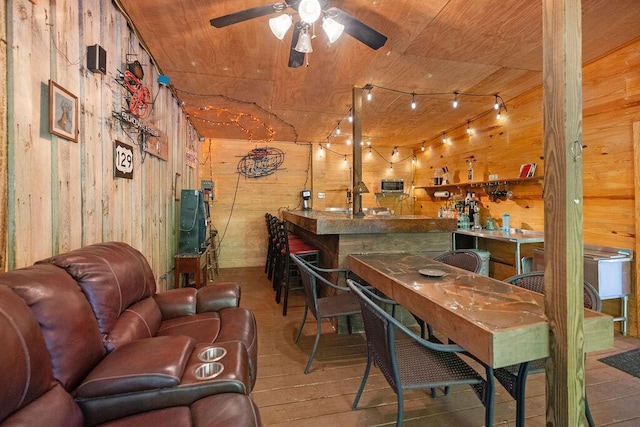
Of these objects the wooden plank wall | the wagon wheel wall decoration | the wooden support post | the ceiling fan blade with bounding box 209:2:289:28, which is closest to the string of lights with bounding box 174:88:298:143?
the wagon wheel wall decoration

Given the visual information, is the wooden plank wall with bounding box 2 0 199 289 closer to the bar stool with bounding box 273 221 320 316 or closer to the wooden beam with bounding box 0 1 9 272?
the wooden beam with bounding box 0 1 9 272

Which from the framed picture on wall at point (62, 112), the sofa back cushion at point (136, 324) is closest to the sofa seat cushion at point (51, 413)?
the sofa back cushion at point (136, 324)

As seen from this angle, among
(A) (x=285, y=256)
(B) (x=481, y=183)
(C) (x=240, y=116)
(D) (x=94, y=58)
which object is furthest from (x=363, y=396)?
(C) (x=240, y=116)

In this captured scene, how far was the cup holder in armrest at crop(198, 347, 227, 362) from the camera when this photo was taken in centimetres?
122

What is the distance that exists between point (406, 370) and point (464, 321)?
41 cm

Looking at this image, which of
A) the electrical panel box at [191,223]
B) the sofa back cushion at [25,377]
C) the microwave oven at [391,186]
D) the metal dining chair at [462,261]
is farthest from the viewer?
the microwave oven at [391,186]

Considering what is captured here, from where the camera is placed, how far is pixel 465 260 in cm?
241

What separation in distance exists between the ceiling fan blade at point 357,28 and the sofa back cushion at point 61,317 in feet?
6.68

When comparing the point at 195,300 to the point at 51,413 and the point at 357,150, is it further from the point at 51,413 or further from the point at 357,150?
the point at 357,150

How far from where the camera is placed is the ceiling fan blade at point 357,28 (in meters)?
1.84

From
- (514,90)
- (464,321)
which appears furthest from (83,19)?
(514,90)

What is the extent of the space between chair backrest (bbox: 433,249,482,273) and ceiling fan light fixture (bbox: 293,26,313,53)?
2039 millimetres

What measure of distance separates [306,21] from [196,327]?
2.05 meters

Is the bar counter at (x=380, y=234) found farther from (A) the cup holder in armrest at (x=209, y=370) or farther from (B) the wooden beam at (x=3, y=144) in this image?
(B) the wooden beam at (x=3, y=144)
